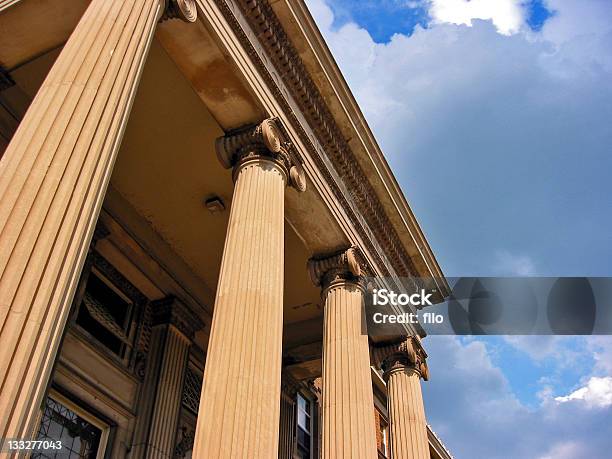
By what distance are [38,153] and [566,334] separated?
11081mm

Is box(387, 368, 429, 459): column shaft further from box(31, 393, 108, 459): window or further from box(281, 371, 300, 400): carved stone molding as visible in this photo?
box(31, 393, 108, 459): window

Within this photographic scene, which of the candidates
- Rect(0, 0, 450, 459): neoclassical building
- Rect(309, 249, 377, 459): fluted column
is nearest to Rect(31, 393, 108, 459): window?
Rect(0, 0, 450, 459): neoclassical building

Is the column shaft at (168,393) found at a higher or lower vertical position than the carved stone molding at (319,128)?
lower

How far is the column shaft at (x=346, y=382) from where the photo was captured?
39.2 ft

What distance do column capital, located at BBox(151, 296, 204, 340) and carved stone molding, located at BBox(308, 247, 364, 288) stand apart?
418 cm

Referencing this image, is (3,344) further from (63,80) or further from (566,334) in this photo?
(566,334)

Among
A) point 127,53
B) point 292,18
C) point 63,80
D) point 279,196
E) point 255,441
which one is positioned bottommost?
point 255,441

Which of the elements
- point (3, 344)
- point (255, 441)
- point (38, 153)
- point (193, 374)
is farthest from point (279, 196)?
point (193, 374)

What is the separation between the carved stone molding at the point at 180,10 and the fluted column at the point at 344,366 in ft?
21.9

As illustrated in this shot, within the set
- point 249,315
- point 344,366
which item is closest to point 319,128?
point 344,366

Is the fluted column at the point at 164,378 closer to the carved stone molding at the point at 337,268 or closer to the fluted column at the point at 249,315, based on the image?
the carved stone molding at the point at 337,268

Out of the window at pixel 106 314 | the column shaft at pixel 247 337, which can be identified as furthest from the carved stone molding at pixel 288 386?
the column shaft at pixel 247 337

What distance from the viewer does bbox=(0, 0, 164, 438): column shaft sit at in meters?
5.00

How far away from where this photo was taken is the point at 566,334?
42.0 feet
